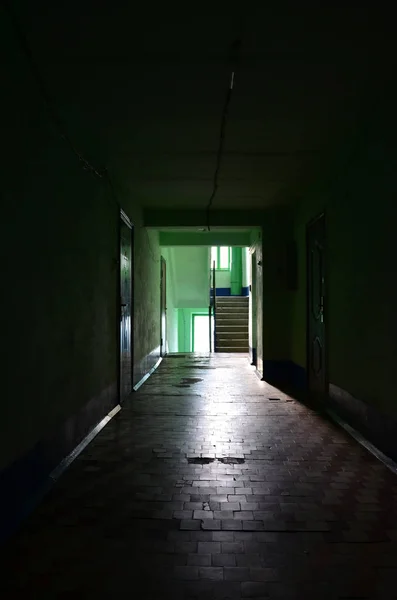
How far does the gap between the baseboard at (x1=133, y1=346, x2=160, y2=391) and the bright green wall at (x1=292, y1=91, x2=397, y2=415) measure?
2.78m

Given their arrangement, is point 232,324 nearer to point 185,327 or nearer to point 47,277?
point 185,327

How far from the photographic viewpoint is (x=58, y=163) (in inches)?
114

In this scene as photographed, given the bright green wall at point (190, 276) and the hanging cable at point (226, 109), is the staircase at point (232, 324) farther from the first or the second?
the hanging cable at point (226, 109)

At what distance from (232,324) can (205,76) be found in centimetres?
1022

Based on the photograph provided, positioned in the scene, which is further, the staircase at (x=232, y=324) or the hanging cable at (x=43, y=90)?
the staircase at (x=232, y=324)

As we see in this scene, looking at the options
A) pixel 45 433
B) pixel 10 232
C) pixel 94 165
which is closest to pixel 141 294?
pixel 94 165

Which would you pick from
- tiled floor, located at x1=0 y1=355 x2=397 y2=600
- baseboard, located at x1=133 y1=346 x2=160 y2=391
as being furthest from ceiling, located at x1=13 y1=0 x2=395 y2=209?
baseboard, located at x1=133 y1=346 x2=160 y2=391

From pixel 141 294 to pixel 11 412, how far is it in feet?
15.0

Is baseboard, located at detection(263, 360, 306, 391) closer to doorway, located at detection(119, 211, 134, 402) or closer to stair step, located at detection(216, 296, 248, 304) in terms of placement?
doorway, located at detection(119, 211, 134, 402)

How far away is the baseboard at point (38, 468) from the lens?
210 centimetres

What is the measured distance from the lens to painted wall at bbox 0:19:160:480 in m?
2.17

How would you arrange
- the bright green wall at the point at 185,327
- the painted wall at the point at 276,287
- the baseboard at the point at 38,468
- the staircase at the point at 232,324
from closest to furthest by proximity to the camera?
the baseboard at the point at 38,468 < the painted wall at the point at 276,287 < the staircase at the point at 232,324 < the bright green wall at the point at 185,327

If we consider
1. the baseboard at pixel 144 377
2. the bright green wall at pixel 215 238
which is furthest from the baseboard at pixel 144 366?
the bright green wall at pixel 215 238

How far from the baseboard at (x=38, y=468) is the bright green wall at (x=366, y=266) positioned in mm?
2232
